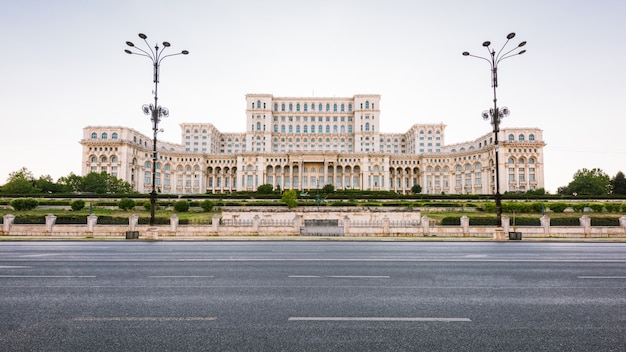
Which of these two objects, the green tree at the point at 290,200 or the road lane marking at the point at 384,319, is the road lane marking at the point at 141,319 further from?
the green tree at the point at 290,200

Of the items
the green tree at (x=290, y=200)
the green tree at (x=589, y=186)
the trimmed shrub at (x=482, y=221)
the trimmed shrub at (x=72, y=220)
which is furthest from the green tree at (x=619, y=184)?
the trimmed shrub at (x=72, y=220)

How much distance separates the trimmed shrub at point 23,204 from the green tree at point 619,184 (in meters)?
113

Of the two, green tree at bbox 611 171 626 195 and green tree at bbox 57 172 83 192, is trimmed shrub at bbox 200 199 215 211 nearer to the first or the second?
green tree at bbox 57 172 83 192

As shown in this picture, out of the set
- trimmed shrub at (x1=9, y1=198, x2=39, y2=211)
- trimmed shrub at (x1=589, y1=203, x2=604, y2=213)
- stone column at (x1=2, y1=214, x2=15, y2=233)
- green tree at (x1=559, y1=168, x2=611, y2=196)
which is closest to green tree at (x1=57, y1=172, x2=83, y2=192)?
trimmed shrub at (x1=9, y1=198, x2=39, y2=211)

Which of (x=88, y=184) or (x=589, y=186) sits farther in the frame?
(x=589, y=186)

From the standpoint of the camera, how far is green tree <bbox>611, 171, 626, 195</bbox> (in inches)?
3078

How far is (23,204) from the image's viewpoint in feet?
140

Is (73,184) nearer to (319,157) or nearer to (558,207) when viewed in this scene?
(319,157)

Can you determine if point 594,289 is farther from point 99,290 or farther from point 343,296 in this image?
point 99,290

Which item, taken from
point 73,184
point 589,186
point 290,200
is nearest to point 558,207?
point 290,200

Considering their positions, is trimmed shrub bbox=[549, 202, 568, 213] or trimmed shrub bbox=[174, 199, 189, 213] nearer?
trimmed shrub bbox=[549, 202, 568, 213]

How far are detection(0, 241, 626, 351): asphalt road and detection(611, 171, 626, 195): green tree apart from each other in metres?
92.4

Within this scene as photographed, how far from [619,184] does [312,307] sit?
104 metres

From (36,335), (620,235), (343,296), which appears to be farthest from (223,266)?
(620,235)
